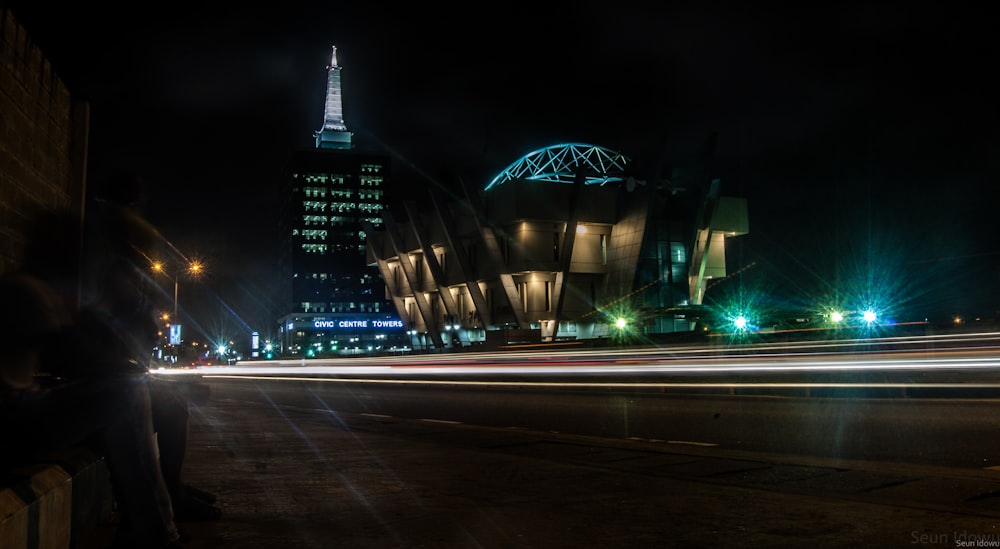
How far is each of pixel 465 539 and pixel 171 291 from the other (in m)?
2.21

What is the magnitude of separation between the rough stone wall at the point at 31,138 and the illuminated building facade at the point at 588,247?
63753 millimetres

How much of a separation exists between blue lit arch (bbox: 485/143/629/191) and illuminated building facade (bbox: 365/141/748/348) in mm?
628

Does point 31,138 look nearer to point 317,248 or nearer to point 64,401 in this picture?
point 64,401

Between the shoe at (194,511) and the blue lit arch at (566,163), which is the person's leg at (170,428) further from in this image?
the blue lit arch at (566,163)

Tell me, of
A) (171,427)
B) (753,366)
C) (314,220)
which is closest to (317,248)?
(314,220)

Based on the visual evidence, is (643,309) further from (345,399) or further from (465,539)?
(465,539)

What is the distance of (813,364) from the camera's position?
16219 mm

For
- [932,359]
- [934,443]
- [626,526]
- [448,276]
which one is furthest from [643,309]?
[626,526]

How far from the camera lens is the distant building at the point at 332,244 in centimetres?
17812

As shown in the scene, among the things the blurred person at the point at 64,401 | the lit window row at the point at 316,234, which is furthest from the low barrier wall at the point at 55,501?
the lit window row at the point at 316,234

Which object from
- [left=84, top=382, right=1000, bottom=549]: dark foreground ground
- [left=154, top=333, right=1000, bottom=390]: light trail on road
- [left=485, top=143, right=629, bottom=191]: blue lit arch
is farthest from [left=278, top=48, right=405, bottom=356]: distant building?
[left=84, top=382, right=1000, bottom=549]: dark foreground ground

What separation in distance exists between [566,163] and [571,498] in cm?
8378

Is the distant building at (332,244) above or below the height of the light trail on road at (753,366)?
above

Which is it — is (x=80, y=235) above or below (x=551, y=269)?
below
